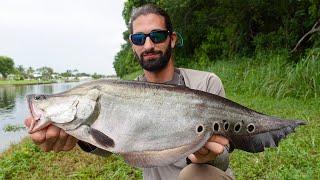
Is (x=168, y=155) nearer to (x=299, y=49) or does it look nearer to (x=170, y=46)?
(x=170, y=46)

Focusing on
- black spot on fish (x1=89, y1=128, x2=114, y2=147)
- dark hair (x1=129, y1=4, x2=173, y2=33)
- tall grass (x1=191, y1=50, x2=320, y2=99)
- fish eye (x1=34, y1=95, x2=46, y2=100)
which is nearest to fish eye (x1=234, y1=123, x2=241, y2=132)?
black spot on fish (x1=89, y1=128, x2=114, y2=147)

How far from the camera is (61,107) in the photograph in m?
2.58

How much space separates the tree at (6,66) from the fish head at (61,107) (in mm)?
127355

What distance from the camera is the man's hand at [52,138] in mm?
2711

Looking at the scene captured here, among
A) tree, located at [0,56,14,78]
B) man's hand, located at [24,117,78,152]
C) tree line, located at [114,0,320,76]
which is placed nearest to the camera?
man's hand, located at [24,117,78,152]

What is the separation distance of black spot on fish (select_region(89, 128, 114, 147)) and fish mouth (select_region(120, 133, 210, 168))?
0.11 m

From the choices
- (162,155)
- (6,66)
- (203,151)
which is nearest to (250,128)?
(203,151)

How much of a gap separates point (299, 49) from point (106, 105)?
14613 millimetres

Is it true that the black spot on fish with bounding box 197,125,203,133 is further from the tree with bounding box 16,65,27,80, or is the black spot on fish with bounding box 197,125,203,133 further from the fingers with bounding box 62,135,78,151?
the tree with bounding box 16,65,27,80

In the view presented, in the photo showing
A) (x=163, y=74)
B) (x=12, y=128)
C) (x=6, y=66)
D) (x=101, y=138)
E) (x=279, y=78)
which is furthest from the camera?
(x=6, y=66)

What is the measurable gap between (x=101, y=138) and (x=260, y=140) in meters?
0.92

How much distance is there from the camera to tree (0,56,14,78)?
4890 inches

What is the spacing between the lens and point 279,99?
11.0 m

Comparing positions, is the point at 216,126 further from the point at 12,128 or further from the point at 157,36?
the point at 12,128
